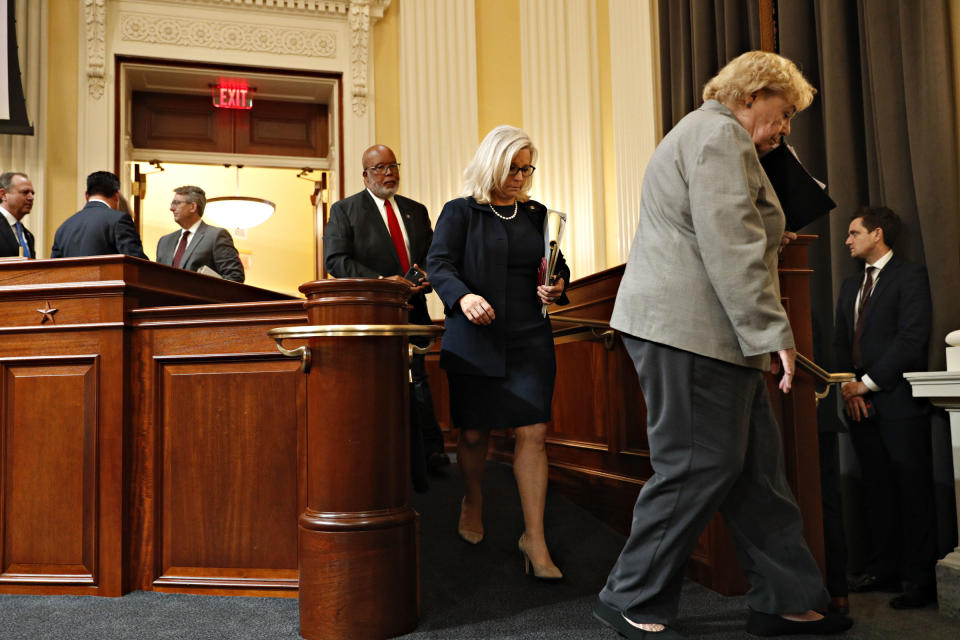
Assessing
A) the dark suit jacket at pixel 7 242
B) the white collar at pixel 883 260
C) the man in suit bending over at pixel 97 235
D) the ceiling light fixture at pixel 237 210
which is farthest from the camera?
the ceiling light fixture at pixel 237 210

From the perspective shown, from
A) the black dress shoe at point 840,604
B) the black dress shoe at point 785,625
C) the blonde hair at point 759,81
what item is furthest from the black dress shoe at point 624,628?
the blonde hair at point 759,81

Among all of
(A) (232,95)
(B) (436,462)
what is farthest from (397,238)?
(A) (232,95)

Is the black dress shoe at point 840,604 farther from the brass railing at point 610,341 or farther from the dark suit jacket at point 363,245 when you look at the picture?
the dark suit jacket at point 363,245

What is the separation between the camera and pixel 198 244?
4555 mm

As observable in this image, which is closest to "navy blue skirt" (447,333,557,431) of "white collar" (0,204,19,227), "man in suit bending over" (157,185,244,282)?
"man in suit bending over" (157,185,244,282)

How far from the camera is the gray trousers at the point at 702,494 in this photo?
1.93 metres

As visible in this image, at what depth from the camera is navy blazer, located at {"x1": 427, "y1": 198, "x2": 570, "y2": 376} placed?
2516 mm

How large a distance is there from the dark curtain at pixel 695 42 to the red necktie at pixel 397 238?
2.01 m

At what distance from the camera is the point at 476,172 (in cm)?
262

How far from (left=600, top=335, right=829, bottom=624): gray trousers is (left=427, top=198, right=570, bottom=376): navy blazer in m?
0.58

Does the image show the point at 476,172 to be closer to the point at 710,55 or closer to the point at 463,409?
the point at 463,409

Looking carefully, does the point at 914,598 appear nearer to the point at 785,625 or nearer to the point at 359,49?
the point at 785,625

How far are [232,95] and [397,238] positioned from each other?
3.55 metres

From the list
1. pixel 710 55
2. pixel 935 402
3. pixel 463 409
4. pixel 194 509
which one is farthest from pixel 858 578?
pixel 710 55
